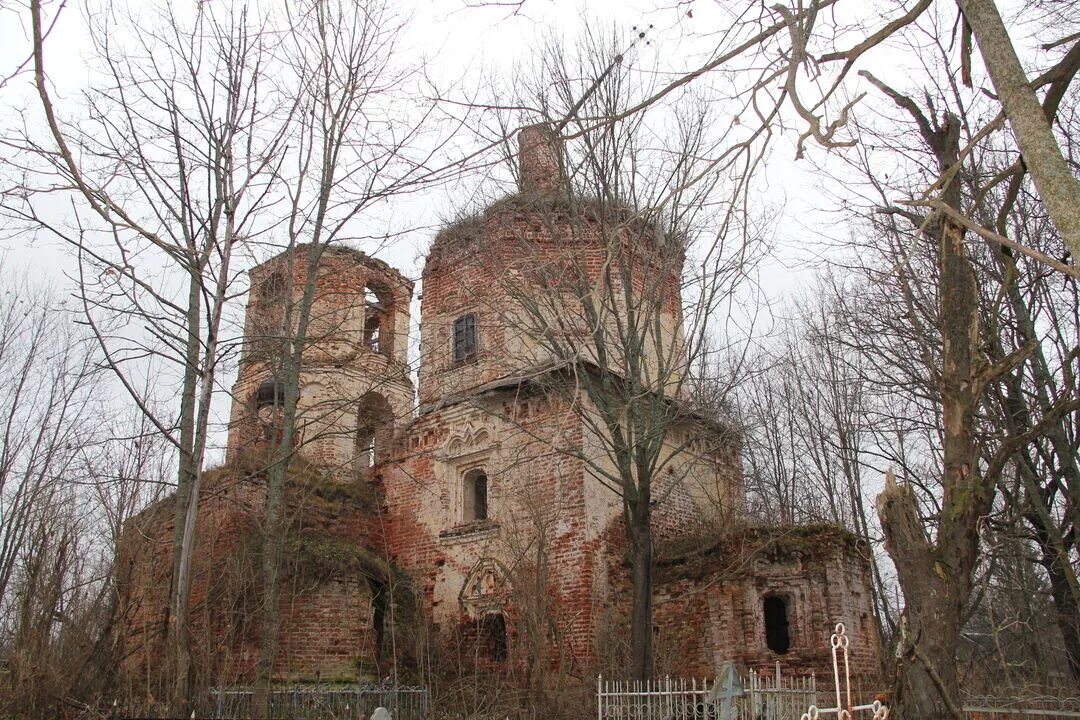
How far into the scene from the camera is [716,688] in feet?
24.1

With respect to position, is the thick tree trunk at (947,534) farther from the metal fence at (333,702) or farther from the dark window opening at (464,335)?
the dark window opening at (464,335)

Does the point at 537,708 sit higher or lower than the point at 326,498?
lower

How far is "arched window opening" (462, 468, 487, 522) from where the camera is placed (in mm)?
15969

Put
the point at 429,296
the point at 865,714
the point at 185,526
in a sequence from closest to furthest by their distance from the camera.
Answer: the point at 185,526 < the point at 865,714 < the point at 429,296

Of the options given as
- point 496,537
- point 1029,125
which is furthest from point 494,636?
point 1029,125

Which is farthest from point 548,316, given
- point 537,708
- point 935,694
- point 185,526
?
point 935,694

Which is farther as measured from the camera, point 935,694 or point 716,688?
point 716,688

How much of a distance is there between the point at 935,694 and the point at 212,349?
6943 millimetres

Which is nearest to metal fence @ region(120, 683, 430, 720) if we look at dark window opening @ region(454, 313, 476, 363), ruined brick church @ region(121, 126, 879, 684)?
ruined brick church @ region(121, 126, 879, 684)

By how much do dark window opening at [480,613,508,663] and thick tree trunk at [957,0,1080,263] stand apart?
40.2ft

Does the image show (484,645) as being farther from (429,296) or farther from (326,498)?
(429,296)

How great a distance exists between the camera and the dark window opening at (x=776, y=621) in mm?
13758

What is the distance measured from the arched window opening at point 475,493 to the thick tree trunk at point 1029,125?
1298 cm

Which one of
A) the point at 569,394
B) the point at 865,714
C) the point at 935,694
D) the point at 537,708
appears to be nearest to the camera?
the point at 935,694
